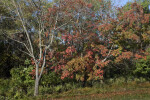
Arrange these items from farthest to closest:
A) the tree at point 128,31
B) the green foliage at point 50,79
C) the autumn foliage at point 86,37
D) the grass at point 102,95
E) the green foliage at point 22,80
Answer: the tree at point 128,31 < the green foliage at point 50,79 < the autumn foliage at point 86,37 < the green foliage at point 22,80 < the grass at point 102,95

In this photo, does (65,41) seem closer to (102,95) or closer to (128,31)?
(102,95)

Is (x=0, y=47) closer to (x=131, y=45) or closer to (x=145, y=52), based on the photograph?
(x=131, y=45)

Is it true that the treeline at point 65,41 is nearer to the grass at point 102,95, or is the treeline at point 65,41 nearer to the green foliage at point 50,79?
the green foliage at point 50,79

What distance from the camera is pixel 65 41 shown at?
11484 millimetres

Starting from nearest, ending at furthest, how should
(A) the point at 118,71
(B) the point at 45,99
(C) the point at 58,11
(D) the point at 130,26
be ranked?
(B) the point at 45,99 → (C) the point at 58,11 → (D) the point at 130,26 → (A) the point at 118,71

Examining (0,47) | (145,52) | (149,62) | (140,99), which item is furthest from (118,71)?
(0,47)

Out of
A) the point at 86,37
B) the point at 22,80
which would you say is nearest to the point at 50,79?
the point at 22,80

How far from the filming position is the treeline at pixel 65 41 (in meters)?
10.2

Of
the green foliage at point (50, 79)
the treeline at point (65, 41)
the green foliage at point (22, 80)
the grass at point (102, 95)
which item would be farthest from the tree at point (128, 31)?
the green foliage at point (22, 80)

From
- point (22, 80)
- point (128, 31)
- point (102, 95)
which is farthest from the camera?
point (128, 31)

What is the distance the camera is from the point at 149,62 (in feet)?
45.4

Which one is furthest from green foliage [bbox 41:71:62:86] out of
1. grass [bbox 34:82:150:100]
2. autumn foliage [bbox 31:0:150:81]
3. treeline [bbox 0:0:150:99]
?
grass [bbox 34:82:150:100]

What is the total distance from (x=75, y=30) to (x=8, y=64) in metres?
6.60

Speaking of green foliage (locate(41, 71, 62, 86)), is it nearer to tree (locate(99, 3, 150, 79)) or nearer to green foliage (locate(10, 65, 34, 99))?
green foliage (locate(10, 65, 34, 99))
